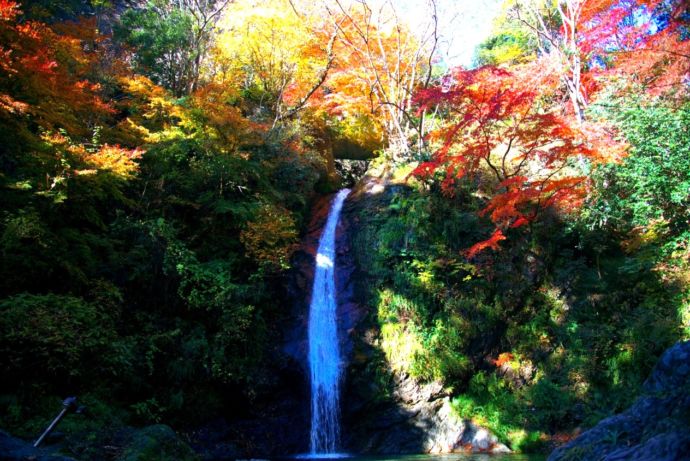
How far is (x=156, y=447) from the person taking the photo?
251 inches

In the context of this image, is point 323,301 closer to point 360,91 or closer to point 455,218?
point 455,218

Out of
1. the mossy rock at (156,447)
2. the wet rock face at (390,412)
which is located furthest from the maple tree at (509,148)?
the mossy rock at (156,447)

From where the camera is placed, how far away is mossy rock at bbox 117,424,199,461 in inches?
242

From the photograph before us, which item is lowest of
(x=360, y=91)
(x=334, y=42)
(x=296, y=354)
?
(x=296, y=354)

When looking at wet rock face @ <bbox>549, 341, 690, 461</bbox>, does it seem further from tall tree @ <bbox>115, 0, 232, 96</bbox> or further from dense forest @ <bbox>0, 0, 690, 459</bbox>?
tall tree @ <bbox>115, 0, 232, 96</bbox>

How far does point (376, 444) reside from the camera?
10.7 metres

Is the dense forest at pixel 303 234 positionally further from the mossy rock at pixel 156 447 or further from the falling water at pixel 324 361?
the falling water at pixel 324 361

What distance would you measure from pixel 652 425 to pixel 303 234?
1172 centimetres

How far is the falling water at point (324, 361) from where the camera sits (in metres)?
11.0

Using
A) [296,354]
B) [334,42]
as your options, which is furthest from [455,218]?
[334,42]

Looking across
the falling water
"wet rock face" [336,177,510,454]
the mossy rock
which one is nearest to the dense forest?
"wet rock face" [336,177,510,454]

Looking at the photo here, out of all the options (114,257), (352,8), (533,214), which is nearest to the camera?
(114,257)

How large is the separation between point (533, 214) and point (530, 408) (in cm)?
508

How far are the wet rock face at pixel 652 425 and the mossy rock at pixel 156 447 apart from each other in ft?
16.1
